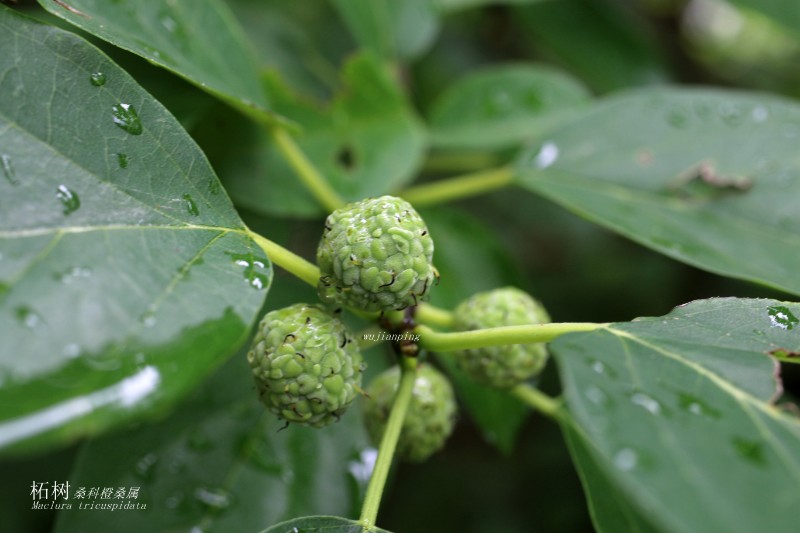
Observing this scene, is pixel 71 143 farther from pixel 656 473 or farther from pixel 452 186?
pixel 452 186

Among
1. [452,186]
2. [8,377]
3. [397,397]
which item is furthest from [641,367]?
[452,186]

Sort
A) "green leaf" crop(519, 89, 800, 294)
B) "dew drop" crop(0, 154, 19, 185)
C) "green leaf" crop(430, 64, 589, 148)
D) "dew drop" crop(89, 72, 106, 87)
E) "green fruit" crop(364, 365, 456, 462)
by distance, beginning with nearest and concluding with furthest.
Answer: "dew drop" crop(0, 154, 19, 185) → "dew drop" crop(89, 72, 106, 87) → "green fruit" crop(364, 365, 456, 462) → "green leaf" crop(519, 89, 800, 294) → "green leaf" crop(430, 64, 589, 148)

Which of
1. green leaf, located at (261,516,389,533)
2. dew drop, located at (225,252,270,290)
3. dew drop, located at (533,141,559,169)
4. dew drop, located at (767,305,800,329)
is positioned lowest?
green leaf, located at (261,516,389,533)

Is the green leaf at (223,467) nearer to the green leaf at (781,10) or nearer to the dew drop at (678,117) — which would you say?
the dew drop at (678,117)

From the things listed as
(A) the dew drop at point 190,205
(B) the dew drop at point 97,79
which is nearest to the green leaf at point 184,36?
(B) the dew drop at point 97,79

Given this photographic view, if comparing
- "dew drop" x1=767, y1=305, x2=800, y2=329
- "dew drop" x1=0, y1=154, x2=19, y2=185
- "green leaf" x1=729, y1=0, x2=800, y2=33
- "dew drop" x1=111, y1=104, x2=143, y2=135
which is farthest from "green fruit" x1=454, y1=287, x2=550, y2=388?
"green leaf" x1=729, y1=0, x2=800, y2=33

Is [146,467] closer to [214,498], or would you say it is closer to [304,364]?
[214,498]

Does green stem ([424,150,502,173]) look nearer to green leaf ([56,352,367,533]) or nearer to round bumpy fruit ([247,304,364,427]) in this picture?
green leaf ([56,352,367,533])
